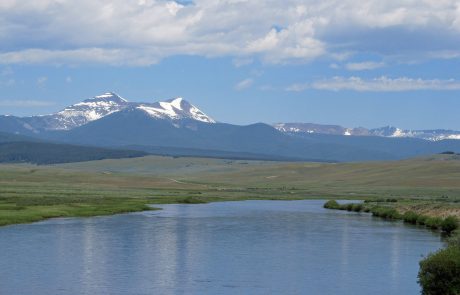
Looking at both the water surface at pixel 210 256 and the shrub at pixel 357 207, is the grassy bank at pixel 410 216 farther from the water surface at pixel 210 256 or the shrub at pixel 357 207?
the water surface at pixel 210 256

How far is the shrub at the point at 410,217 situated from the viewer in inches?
3031

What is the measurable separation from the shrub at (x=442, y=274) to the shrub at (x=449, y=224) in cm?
3229

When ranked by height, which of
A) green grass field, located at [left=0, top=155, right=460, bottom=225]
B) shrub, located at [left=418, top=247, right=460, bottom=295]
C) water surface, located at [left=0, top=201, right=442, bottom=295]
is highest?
green grass field, located at [left=0, top=155, right=460, bottom=225]

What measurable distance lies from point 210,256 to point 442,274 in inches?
732

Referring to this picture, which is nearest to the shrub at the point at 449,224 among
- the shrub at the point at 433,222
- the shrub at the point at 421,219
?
the shrub at the point at 433,222

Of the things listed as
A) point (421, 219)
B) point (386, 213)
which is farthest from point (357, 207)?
point (421, 219)

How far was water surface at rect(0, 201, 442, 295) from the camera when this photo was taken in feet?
130

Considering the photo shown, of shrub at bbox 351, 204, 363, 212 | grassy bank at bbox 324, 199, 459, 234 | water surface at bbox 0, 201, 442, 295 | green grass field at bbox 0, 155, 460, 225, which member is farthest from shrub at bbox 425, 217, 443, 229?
shrub at bbox 351, 204, 363, 212

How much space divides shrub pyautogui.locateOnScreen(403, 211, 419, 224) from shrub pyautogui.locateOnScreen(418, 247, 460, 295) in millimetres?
42865

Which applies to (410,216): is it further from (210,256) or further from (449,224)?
(210,256)

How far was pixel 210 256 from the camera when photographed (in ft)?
163

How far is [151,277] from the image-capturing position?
4141 cm

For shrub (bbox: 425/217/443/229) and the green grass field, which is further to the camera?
the green grass field

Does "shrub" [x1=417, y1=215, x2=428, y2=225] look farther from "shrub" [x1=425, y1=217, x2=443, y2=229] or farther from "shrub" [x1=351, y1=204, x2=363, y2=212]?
"shrub" [x1=351, y1=204, x2=363, y2=212]
